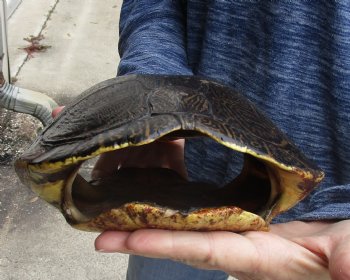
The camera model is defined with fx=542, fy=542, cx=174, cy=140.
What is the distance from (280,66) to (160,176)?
0.31 m

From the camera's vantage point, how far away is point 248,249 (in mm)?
788

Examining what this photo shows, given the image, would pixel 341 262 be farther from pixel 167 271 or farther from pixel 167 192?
pixel 167 271

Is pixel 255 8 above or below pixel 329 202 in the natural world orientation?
above

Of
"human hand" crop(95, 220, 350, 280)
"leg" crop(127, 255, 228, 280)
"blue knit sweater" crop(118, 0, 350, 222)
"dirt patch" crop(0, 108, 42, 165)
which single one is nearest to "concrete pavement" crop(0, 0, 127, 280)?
"dirt patch" crop(0, 108, 42, 165)

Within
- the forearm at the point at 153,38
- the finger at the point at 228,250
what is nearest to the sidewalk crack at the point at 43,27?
the forearm at the point at 153,38

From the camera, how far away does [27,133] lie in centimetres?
226

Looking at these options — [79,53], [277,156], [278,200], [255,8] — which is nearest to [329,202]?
[278,200]

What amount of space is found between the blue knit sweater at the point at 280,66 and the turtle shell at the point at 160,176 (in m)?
0.13

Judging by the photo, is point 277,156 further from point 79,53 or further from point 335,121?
point 79,53

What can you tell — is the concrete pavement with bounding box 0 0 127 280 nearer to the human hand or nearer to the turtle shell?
the turtle shell

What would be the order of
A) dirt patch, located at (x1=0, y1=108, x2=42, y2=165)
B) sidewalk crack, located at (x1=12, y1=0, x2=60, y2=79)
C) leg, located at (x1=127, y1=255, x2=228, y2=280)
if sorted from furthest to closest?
sidewalk crack, located at (x1=12, y1=0, x2=60, y2=79), dirt patch, located at (x1=0, y1=108, x2=42, y2=165), leg, located at (x1=127, y1=255, x2=228, y2=280)

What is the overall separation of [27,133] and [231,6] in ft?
4.71

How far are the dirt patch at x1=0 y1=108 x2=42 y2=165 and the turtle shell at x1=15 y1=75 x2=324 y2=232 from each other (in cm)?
122

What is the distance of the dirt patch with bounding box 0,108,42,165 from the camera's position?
7.01 feet
